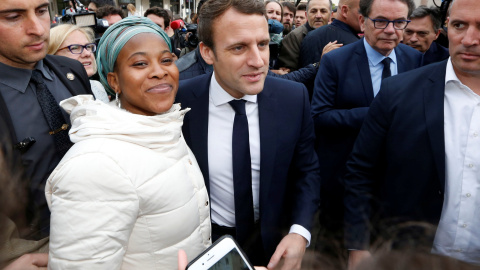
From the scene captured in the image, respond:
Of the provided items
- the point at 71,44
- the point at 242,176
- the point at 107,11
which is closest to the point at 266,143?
the point at 242,176

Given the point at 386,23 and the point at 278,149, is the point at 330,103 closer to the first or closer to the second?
the point at 386,23

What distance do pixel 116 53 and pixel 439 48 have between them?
3.10 m

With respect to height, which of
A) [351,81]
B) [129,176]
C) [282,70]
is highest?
[129,176]

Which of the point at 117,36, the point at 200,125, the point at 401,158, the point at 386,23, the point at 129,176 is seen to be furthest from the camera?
the point at 386,23

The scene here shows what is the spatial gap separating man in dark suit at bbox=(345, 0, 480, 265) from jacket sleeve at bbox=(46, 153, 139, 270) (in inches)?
37.1

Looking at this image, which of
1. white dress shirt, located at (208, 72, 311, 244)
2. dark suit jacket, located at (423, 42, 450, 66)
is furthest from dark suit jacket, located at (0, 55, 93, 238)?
dark suit jacket, located at (423, 42, 450, 66)

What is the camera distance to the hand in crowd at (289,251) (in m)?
1.46

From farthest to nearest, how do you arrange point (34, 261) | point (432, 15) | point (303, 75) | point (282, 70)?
point (282, 70) → point (432, 15) → point (303, 75) → point (34, 261)

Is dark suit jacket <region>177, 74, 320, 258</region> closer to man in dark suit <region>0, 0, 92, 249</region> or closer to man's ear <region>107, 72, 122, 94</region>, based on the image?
man's ear <region>107, 72, 122, 94</region>

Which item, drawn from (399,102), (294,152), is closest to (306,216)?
(294,152)

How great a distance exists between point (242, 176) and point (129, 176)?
2.15ft

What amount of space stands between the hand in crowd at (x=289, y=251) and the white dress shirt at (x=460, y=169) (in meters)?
0.58

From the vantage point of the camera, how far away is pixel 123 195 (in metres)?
1.09

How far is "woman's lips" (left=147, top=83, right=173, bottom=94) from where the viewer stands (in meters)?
1.39
